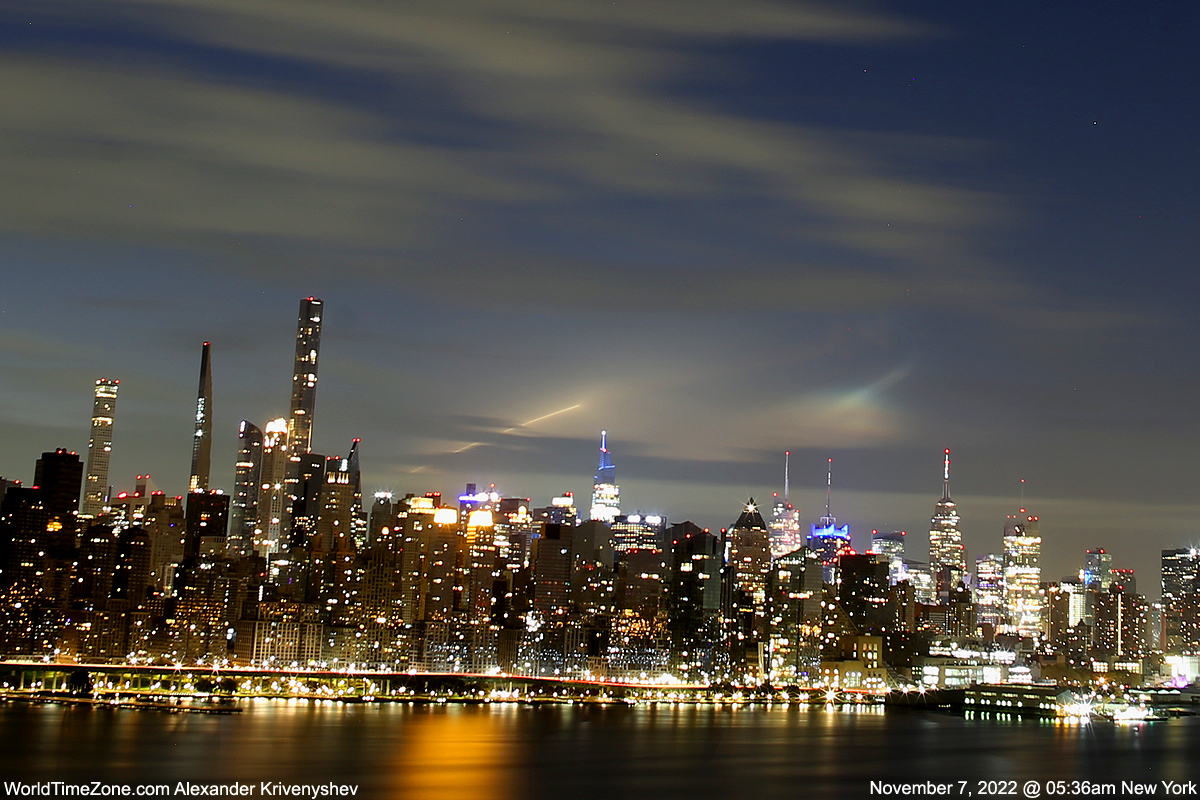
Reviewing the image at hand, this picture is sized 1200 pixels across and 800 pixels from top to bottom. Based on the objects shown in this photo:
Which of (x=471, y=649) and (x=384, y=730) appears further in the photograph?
(x=471, y=649)

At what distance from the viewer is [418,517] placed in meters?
176

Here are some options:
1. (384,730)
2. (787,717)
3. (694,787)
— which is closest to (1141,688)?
(787,717)

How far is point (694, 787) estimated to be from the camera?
65.1 meters

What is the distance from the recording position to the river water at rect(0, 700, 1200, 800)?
63.4m

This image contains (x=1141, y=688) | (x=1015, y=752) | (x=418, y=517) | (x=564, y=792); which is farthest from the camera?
(x=1141, y=688)

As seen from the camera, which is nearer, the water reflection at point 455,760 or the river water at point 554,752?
the water reflection at point 455,760

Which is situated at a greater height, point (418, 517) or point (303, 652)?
point (418, 517)

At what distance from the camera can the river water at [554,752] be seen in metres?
63.4

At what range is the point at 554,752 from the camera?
8031cm

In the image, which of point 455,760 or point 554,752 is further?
point 554,752

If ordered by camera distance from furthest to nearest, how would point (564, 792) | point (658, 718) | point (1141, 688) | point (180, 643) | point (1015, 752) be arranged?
point (1141, 688), point (180, 643), point (658, 718), point (1015, 752), point (564, 792)

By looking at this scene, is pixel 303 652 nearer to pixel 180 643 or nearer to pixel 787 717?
pixel 180 643

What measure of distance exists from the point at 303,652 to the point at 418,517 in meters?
27.8

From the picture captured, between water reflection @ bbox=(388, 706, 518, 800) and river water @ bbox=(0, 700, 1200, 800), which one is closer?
water reflection @ bbox=(388, 706, 518, 800)
